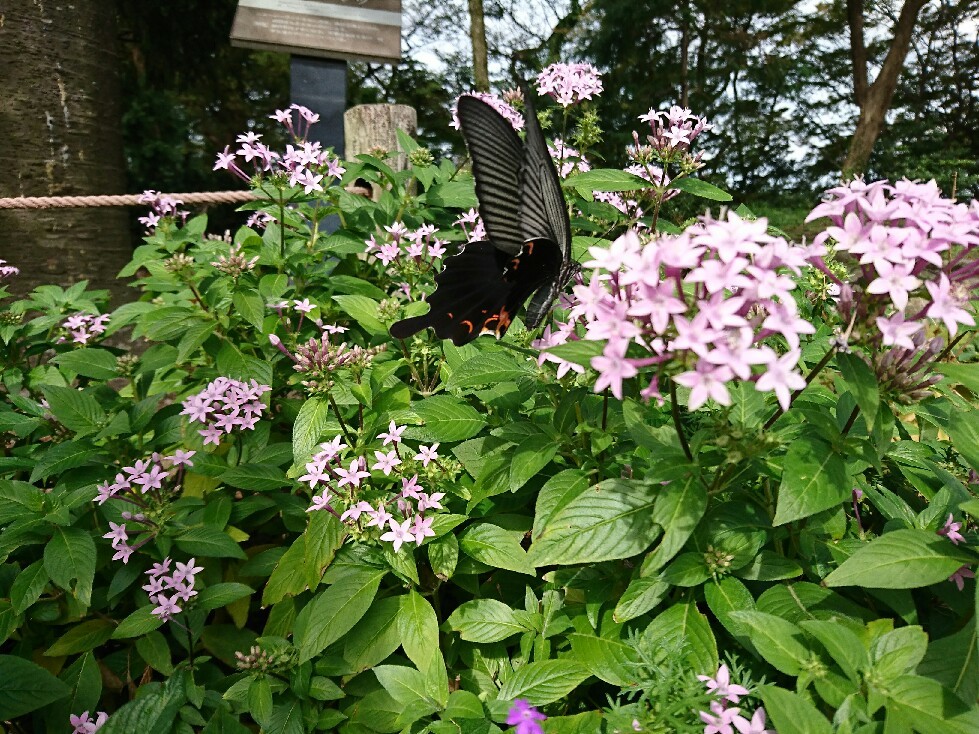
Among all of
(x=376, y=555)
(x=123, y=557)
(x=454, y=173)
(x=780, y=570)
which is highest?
(x=454, y=173)

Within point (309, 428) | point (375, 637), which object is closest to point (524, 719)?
point (375, 637)

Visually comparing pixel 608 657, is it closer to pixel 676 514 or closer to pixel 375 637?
pixel 676 514

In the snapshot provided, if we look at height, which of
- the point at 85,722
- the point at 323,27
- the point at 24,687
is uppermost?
the point at 323,27

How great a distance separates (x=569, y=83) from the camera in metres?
2.54

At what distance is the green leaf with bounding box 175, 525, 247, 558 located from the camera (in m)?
1.80

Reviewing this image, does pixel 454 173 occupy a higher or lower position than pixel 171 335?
higher

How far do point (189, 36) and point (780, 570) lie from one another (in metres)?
11.7

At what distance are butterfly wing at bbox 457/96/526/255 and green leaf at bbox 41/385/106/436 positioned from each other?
148 centimetres

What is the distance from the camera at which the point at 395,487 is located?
181 centimetres

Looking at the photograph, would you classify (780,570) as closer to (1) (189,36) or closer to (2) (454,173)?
(2) (454,173)

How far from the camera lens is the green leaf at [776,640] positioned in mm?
1138

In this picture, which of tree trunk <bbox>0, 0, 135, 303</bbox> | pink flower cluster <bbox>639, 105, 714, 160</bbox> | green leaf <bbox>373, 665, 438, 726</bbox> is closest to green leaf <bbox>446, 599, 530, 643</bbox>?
green leaf <bbox>373, 665, 438, 726</bbox>

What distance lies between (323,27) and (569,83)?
7.96 feet

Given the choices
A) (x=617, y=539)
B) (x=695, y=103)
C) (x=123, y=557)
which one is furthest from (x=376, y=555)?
(x=695, y=103)
